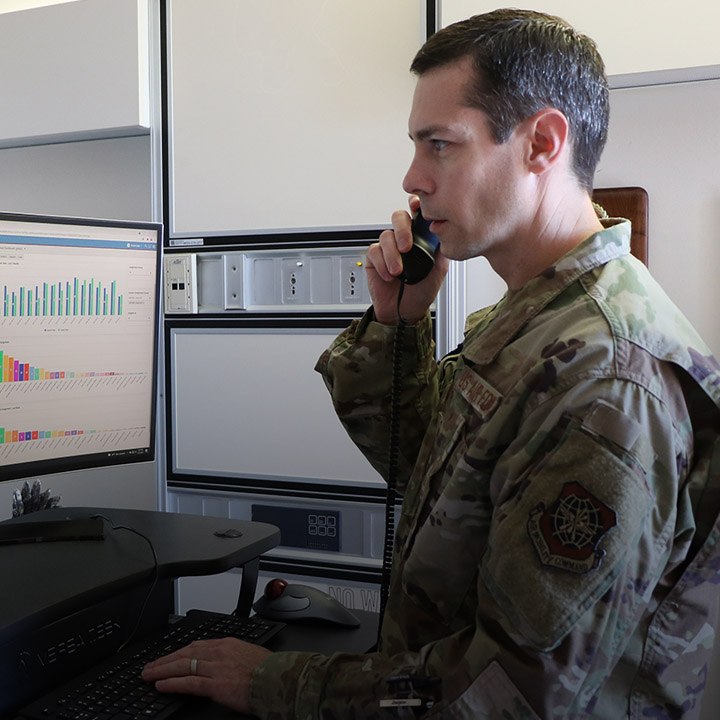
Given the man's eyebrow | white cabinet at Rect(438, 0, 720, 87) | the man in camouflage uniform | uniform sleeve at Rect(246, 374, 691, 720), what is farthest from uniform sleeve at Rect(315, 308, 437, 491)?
white cabinet at Rect(438, 0, 720, 87)

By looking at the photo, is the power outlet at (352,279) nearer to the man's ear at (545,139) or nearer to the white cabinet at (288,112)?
the white cabinet at (288,112)

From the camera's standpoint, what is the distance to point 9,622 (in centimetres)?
85

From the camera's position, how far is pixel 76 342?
4.10 feet

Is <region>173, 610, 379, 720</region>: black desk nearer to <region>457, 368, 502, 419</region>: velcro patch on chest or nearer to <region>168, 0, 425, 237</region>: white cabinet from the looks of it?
<region>457, 368, 502, 419</region>: velcro patch on chest

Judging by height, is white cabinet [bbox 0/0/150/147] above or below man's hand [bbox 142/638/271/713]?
above

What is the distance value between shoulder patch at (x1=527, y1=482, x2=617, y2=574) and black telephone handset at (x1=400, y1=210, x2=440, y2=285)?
545mm

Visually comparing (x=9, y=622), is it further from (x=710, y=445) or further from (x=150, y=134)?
(x=150, y=134)

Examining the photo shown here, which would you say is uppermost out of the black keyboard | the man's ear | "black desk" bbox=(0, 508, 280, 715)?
the man's ear

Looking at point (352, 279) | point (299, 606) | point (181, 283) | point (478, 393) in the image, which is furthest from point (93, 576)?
point (181, 283)

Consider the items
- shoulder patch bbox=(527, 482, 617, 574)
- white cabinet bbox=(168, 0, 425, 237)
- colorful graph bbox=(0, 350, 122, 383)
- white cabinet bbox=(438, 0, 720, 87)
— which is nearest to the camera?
shoulder patch bbox=(527, 482, 617, 574)

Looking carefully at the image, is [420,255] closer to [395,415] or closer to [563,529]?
[395,415]

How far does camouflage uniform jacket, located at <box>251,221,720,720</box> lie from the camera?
70 centimetres

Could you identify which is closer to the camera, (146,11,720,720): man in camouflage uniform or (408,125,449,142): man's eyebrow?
(146,11,720,720): man in camouflage uniform

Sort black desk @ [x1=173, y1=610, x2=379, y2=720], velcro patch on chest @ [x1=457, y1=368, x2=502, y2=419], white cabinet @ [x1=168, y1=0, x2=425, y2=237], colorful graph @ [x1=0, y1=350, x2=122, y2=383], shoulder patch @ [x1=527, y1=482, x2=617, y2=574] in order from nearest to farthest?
shoulder patch @ [x1=527, y1=482, x2=617, y2=574] < velcro patch on chest @ [x1=457, y1=368, x2=502, y2=419] < black desk @ [x1=173, y1=610, x2=379, y2=720] < colorful graph @ [x1=0, y1=350, x2=122, y2=383] < white cabinet @ [x1=168, y1=0, x2=425, y2=237]
